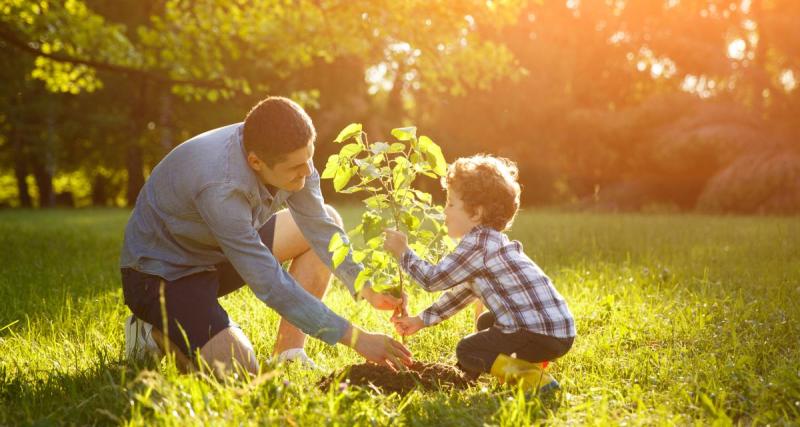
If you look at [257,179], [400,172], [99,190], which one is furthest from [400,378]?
[99,190]

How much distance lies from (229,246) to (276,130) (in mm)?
592

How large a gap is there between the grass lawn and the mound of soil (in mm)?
104

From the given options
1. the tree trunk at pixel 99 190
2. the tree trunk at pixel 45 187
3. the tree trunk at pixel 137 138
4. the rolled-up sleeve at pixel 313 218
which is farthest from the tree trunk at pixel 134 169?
the rolled-up sleeve at pixel 313 218

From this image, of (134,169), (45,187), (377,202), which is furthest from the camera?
(45,187)

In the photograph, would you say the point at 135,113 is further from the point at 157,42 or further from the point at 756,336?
the point at 756,336

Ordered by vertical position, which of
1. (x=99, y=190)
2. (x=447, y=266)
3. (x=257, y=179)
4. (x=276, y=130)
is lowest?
(x=99, y=190)

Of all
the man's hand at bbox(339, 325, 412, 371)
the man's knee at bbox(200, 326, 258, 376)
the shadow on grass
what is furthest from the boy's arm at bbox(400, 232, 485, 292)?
the shadow on grass

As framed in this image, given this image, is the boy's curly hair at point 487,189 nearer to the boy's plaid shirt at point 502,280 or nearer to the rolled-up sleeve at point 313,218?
the boy's plaid shirt at point 502,280

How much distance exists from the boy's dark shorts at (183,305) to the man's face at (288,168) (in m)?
0.68

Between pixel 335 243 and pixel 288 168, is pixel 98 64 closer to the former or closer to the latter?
pixel 288 168

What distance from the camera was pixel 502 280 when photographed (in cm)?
334

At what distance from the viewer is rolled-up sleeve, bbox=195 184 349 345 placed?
3.17 m

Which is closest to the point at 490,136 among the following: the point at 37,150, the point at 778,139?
the point at 778,139

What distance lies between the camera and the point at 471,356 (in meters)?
3.36
